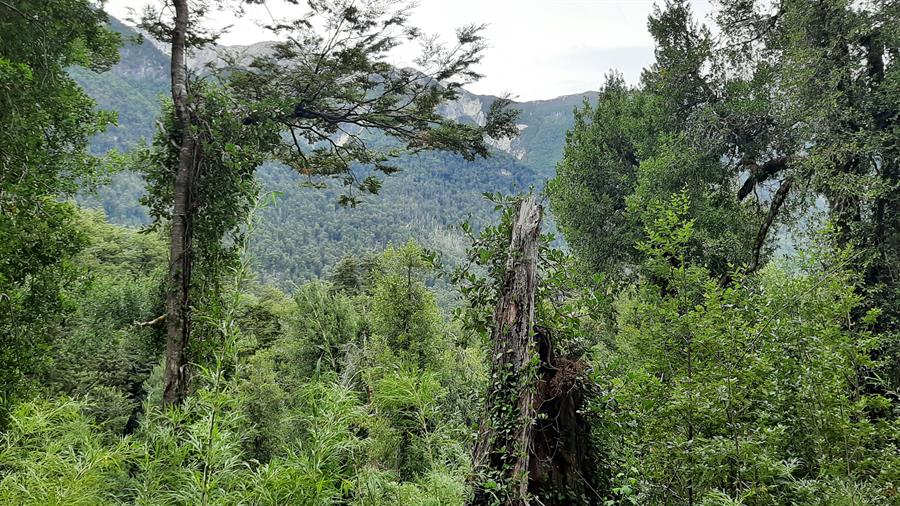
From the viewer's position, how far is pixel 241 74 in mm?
6766

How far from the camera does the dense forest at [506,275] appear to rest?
108 inches

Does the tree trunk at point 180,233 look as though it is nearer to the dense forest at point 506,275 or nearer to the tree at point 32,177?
the dense forest at point 506,275

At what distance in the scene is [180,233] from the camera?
18.6ft

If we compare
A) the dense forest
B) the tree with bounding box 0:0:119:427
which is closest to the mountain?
the dense forest

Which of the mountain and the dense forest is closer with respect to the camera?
the dense forest

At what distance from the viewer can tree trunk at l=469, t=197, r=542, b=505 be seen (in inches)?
104

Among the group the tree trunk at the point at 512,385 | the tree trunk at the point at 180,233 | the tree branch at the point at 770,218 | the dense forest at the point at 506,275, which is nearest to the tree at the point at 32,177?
the dense forest at the point at 506,275

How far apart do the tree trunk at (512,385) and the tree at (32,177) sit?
4897 mm

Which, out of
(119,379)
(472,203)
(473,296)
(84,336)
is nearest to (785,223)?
(473,296)

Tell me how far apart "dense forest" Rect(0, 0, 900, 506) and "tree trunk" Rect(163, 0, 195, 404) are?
3 centimetres

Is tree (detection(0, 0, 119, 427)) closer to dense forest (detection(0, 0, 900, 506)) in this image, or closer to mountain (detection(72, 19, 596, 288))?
dense forest (detection(0, 0, 900, 506))

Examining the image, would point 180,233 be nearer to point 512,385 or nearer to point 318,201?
point 512,385

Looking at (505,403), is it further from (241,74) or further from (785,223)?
(785,223)

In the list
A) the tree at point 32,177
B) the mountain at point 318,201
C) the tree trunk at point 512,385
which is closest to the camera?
the tree trunk at point 512,385
